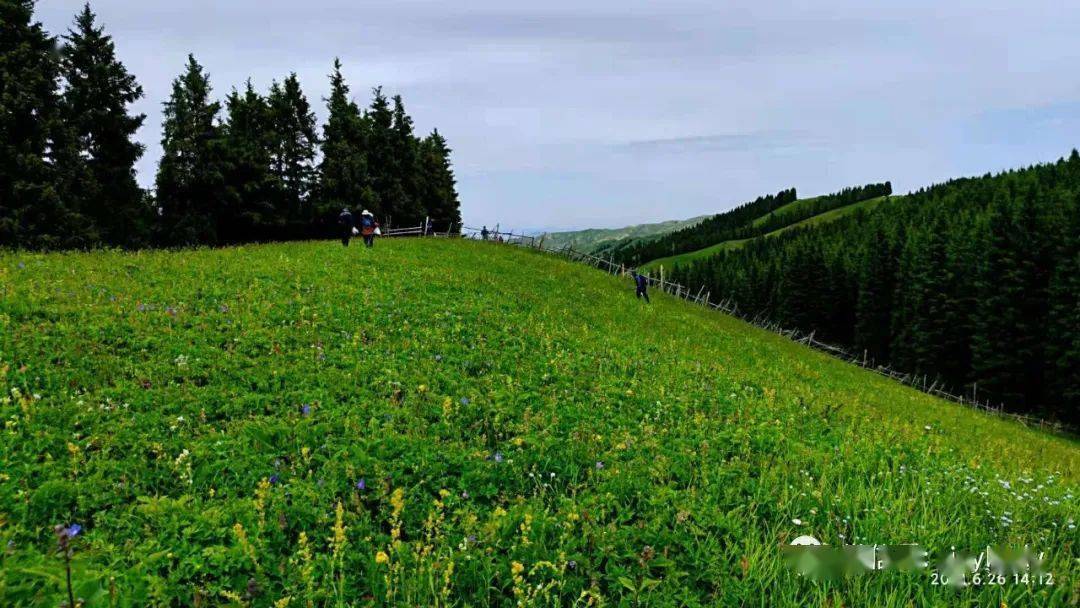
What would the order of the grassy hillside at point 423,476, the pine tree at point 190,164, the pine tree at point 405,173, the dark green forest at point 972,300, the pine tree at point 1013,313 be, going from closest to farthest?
the grassy hillside at point 423,476
the pine tree at point 190,164
the dark green forest at point 972,300
the pine tree at point 1013,313
the pine tree at point 405,173

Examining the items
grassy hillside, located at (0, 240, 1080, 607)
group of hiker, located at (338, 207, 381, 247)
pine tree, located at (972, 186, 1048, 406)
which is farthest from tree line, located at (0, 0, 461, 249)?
pine tree, located at (972, 186, 1048, 406)

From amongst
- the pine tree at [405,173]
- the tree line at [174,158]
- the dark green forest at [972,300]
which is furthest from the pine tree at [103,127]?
the dark green forest at [972,300]

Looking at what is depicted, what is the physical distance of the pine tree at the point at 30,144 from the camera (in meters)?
29.7

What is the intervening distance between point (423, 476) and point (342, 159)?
165 feet

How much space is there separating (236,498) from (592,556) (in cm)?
318

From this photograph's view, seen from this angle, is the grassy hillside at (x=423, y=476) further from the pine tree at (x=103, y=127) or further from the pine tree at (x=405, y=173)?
the pine tree at (x=405, y=173)

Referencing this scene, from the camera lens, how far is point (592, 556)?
4426 mm

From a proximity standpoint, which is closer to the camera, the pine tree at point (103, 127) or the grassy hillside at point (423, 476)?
the grassy hillside at point (423, 476)

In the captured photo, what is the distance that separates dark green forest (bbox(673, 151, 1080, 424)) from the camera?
163 feet

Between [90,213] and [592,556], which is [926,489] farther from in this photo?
[90,213]

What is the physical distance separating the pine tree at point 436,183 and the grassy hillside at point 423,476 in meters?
59.5

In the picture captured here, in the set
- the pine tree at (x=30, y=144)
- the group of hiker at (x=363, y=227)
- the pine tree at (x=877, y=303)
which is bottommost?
the pine tree at (x=877, y=303)

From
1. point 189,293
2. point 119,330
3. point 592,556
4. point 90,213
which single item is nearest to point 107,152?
point 90,213

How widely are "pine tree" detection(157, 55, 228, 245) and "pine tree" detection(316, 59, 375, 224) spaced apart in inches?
337
